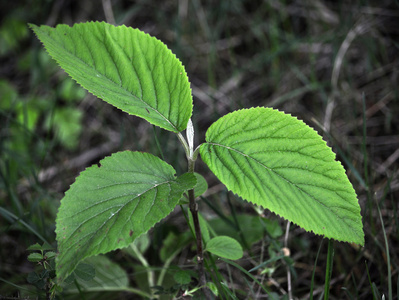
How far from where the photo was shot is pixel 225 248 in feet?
4.17

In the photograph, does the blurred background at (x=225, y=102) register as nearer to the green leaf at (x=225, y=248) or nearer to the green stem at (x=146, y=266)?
the green stem at (x=146, y=266)

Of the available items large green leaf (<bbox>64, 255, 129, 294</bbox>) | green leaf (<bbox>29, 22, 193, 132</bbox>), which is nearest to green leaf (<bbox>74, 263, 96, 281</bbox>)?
large green leaf (<bbox>64, 255, 129, 294</bbox>)

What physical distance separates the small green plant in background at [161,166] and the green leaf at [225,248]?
7 centimetres

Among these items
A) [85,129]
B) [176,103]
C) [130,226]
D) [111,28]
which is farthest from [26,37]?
[130,226]

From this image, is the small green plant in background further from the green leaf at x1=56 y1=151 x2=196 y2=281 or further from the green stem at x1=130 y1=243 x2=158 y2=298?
the green stem at x1=130 y1=243 x2=158 y2=298

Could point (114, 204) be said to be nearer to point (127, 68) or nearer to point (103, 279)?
point (127, 68)

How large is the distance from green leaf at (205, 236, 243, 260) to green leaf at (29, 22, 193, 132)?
1.35 feet

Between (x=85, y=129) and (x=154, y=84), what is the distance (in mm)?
1886

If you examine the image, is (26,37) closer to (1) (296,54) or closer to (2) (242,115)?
(1) (296,54)

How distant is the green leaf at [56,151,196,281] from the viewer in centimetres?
91

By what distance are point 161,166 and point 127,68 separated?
323 mm

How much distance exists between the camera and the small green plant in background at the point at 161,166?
954mm

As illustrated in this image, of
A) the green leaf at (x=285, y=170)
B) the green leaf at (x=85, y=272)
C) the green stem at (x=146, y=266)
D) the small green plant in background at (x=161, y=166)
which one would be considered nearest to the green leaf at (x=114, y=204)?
the small green plant in background at (x=161, y=166)

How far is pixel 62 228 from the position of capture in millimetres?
936
